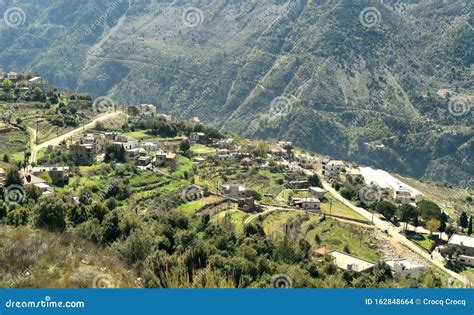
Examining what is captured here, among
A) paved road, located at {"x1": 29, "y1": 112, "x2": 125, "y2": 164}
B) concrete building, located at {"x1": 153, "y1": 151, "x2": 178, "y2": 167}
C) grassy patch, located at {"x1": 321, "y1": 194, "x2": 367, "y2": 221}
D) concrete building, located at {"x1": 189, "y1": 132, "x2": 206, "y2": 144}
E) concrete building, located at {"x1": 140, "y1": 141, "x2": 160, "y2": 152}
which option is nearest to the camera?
grassy patch, located at {"x1": 321, "y1": 194, "x2": 367, "y2": 221}

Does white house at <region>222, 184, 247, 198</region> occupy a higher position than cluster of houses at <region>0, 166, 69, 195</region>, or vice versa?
cluster of houses at <region>0, 166, 69, 195</region>

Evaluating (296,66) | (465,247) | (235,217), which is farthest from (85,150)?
(296,66)

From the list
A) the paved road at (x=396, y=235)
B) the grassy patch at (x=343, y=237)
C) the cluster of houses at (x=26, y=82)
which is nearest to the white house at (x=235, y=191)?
the grassy patch at (x=343, y=237)

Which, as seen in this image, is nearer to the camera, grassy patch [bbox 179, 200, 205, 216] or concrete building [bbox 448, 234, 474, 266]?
grassy patch [bbox 179, 200, 205, 216]

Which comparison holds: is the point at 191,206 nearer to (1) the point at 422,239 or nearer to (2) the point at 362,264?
(2) the point at 362,264

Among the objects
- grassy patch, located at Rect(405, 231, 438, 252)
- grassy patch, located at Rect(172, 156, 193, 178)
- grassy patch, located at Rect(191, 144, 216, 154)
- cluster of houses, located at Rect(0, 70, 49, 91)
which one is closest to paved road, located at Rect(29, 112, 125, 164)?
cluster of houses, located at Rect(0, 70, 49, 91)

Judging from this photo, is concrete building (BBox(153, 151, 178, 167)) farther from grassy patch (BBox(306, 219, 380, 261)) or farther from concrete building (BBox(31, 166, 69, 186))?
grassy patch (BBox(306, 219, 380, 261))

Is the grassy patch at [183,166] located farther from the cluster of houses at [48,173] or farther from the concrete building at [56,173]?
the concrete building at [56,173]

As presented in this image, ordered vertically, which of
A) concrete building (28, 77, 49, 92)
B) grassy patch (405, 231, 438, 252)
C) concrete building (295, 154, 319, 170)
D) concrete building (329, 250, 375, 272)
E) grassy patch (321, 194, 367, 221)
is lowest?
grassy patch (405, 231, 438, 252)
